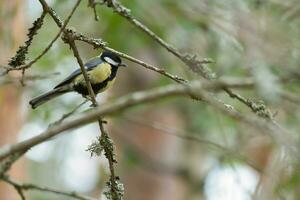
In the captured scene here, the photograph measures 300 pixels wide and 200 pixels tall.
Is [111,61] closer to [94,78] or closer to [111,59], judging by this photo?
[111,59]

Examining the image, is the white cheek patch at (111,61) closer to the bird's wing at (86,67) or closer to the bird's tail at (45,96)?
the bird's wing at (86,67)

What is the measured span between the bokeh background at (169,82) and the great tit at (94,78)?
0.09 m

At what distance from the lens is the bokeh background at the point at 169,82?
3244 mm

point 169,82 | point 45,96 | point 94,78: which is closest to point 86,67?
point 94,78

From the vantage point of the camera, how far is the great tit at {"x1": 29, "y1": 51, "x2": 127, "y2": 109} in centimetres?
276

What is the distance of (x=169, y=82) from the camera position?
18.3ft

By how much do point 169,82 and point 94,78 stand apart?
2817 millimetres

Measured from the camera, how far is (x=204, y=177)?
629 centimetres

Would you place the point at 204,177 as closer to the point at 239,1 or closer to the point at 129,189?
the point at 129,189

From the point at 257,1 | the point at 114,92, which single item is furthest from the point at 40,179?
the point at 257,1

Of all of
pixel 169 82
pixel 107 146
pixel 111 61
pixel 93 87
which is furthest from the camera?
pixel 169 82

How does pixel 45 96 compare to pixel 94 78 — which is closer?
pixel 94 78

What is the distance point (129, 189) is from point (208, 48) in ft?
7.17

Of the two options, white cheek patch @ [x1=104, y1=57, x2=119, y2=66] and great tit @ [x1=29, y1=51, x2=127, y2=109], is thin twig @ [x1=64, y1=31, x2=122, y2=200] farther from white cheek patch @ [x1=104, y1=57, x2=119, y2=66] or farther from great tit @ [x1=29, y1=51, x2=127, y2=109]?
white cheek patch @ [x1=104, y1=57, x2=119, y2=66]
